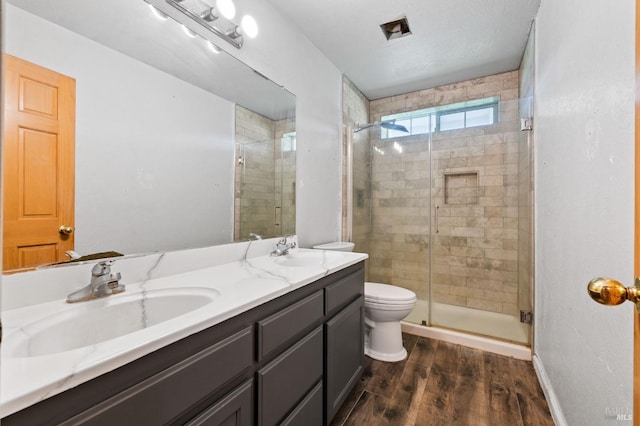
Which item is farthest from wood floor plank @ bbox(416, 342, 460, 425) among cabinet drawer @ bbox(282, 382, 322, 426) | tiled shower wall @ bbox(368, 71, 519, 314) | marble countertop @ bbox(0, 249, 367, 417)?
marble countertop @ bbox(0, 249, 367, 417)

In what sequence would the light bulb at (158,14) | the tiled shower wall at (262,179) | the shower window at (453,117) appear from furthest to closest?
1. the shower window at (453,117)
2. the tiled shower wall at (262,179)
3. the light bulb at (158,14)

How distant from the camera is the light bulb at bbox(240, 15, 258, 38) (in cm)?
172

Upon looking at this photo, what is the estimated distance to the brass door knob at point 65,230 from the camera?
101 cm

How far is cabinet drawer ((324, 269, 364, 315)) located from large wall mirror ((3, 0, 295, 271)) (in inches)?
23.3

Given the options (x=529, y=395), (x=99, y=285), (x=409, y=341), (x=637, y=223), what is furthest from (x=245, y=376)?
(x=409, y=341)

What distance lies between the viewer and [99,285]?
99 cm

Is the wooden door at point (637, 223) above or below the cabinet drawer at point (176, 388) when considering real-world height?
above

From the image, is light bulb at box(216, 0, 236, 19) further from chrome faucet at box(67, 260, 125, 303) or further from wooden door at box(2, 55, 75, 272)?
chrome faucet at box(67, 260, 125, 303)

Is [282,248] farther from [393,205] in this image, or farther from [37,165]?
[393,205]

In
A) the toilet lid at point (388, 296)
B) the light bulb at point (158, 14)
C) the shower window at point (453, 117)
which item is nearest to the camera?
the light bulb at point (158, 14)

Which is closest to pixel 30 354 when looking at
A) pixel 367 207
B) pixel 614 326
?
pixel 614 326

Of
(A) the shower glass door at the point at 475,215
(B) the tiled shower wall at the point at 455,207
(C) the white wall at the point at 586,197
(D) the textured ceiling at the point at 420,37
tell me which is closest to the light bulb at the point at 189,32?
(D) the textured ceiling at the point at 420,37

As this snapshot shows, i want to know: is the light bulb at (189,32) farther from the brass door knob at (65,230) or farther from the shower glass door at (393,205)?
the shower glass door at (393,205)

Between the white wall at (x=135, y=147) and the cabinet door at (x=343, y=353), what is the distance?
0.73 meters
